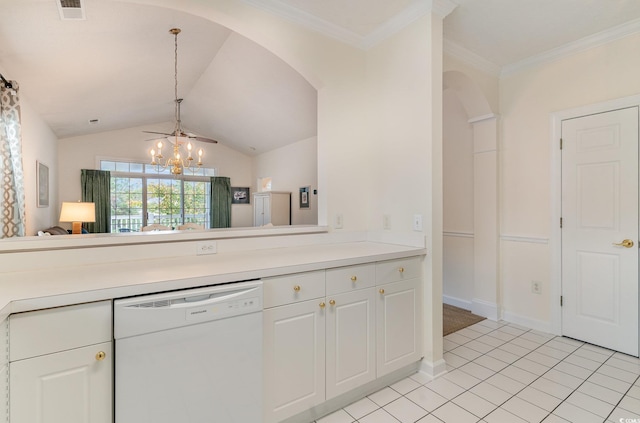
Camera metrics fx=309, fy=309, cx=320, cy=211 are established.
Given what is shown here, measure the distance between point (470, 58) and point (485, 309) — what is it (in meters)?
2.53

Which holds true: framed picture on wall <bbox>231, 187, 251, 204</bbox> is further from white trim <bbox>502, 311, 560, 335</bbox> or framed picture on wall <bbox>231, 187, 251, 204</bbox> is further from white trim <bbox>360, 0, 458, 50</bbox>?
white trim <bbox>502, 311, 560, 335</bbox>

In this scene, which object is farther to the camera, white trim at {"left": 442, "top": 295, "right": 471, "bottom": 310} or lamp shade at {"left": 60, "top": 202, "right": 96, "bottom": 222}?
lamp shade at {"left": 60, "top": 202, "right": 96, "bottom": 222}

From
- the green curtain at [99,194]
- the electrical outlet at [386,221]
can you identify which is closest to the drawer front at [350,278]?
the electrical outlet at [386,221]

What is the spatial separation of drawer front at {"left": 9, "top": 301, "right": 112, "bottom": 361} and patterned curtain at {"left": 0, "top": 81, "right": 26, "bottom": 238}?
7.25 feet

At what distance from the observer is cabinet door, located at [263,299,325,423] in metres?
1.51

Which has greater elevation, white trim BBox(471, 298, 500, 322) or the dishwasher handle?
the dishwasher handle

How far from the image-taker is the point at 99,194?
6.43m

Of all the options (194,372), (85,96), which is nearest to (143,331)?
(194,372)

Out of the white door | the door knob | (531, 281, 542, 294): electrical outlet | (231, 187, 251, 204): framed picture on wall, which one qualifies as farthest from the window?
the door knob

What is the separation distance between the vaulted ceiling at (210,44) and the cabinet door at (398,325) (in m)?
1.93

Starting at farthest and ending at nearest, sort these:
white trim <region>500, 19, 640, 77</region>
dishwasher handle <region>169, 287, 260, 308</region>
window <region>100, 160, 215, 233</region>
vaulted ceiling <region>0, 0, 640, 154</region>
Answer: window <region>100, 160, 215, 233</region>
white trim <region>500, 19, 640, 77</region>
vaulted ceiling <region>0, 0, 640, 154</region>
dishwasher handle <region>169, 287, 260, 308</region>

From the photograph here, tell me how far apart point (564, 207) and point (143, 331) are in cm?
332

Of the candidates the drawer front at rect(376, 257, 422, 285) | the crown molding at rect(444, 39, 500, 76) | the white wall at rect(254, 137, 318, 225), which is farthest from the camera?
the white wall at rect(254, 137, 318, 225)

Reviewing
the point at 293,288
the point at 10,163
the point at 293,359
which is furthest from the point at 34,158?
the point at 293,359
